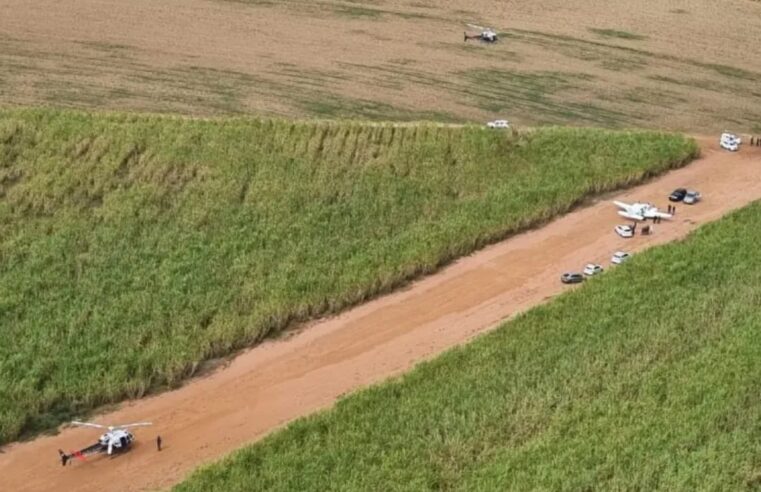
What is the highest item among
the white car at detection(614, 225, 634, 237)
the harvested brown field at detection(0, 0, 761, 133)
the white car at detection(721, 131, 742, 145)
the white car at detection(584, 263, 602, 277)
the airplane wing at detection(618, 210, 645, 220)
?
the harvested brown field at detection(0, 0, 761, 133)

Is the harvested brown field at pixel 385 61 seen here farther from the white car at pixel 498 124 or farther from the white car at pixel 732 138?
the white car at pixel 732 138

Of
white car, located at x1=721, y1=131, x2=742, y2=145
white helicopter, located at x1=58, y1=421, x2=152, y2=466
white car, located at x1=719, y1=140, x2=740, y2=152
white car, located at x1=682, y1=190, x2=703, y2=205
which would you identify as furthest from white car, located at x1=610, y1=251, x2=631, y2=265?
white helicopter, located at x1=58, y1=421, x2=152, y2=466

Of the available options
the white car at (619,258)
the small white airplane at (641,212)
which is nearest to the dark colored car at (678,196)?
the small white airplane at (641,212)

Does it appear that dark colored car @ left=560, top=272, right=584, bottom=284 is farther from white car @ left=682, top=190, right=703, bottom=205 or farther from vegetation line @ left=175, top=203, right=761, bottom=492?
white car @ left=682, top=190, right=703, bottom=205

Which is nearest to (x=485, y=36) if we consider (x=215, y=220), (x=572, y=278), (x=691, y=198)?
(x=691, y=198)

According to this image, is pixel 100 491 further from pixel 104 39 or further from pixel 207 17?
pixel 207 17
